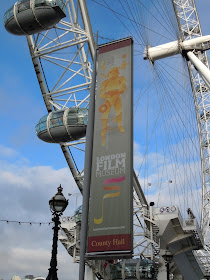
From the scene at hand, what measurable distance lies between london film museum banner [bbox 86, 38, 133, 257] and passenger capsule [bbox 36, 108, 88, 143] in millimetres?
13009

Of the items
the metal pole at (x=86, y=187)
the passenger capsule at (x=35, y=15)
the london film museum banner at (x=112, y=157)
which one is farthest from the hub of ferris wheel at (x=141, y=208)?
the metal pole at (x=86, y=187)

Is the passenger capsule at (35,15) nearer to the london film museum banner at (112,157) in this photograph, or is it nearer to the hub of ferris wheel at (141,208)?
the hub of ferris wheel at (141,208)

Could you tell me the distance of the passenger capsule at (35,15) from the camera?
2897 cm

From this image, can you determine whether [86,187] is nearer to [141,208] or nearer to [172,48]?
[172,48]

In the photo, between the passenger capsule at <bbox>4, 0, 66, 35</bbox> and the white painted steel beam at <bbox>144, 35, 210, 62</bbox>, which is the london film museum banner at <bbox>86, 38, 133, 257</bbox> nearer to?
the passenger capsule at <bbox>4, 0, 66, 35</bbox>

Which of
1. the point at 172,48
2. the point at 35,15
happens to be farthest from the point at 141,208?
the point at 35,15

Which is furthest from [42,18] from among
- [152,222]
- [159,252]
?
[159,252]

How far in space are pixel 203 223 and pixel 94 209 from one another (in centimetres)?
4982

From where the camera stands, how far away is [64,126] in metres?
30.9

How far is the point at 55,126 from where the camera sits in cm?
3136

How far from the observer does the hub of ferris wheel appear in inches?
1152

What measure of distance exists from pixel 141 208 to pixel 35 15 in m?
24.3

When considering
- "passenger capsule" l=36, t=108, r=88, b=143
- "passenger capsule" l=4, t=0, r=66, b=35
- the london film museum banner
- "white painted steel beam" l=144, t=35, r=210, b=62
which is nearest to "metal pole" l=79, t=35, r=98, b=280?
the london film museum banner

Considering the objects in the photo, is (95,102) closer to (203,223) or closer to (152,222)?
(152,222)
